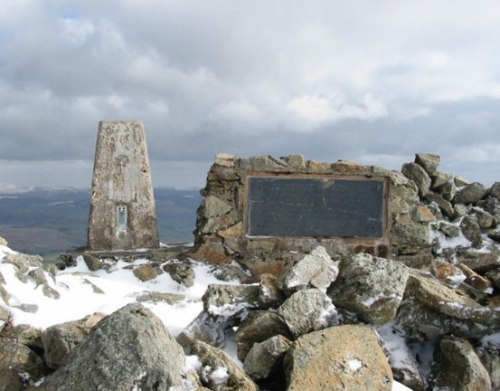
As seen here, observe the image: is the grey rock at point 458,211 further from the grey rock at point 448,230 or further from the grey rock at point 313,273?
the grey rock at point 313,273

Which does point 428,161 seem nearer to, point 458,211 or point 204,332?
point 458,211

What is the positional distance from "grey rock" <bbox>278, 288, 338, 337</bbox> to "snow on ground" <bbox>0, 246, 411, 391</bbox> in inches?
23.4

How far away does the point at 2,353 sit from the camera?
16.4ft

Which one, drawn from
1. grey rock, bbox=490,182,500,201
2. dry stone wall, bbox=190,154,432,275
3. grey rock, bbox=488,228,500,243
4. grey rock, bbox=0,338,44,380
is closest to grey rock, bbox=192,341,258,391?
grey rock, bbox=0,338,44,380

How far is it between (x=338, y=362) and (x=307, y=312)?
0.62 meters

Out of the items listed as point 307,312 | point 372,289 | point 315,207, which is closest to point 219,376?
point 307,312

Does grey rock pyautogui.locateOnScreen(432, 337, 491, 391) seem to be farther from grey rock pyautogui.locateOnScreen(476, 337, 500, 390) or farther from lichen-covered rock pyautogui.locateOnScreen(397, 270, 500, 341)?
grey rock pyautogui.locateOnScreen(476, 337, 500, 390)

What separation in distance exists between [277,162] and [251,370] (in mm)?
4564

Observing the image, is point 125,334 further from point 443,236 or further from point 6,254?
point 443,236

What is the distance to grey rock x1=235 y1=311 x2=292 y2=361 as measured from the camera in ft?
17.1

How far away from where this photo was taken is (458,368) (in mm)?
5293

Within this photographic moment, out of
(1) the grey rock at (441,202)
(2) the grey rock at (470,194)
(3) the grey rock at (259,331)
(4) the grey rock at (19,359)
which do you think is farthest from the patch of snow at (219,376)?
(2) the grey rock at (470,194)

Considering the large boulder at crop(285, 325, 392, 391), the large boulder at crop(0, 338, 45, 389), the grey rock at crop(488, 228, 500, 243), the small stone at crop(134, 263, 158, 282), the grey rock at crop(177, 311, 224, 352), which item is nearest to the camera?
the large boulder at crop(285, 325, 392, 391)

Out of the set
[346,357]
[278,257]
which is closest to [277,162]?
[278,257]
